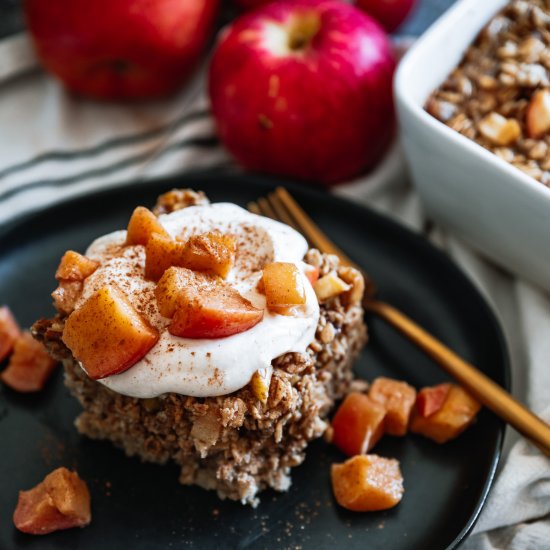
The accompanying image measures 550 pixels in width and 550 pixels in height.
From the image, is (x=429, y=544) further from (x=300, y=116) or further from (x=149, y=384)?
(x=300, y=116)

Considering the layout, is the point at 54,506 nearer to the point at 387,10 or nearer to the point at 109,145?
the point at 109,145

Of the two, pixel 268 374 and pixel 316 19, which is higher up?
pixel 316 19

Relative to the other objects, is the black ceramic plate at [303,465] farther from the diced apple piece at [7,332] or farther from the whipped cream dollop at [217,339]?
the whipped cream dollop at [217,339]

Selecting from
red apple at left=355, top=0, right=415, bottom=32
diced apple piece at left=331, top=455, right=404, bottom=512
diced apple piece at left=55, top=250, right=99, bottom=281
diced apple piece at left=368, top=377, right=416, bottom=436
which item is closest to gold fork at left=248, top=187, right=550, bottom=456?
diced apple piece at left=368, top=377, right=416, bottom=436

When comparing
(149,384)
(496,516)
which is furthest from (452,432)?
(149,384)

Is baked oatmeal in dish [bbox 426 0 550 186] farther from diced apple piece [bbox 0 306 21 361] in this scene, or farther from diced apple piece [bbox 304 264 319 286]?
diced apple piece [bbox 0 306 21 361]

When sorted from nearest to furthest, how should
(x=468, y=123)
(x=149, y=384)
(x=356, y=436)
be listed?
(x=149, y=384) < (x=356, y=436) < (x=468, y=123)

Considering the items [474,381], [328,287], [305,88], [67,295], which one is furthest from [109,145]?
[474,381]

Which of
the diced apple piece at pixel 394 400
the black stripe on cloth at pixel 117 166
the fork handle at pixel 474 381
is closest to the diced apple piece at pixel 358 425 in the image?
the diced apple piece at pixel 394 400
